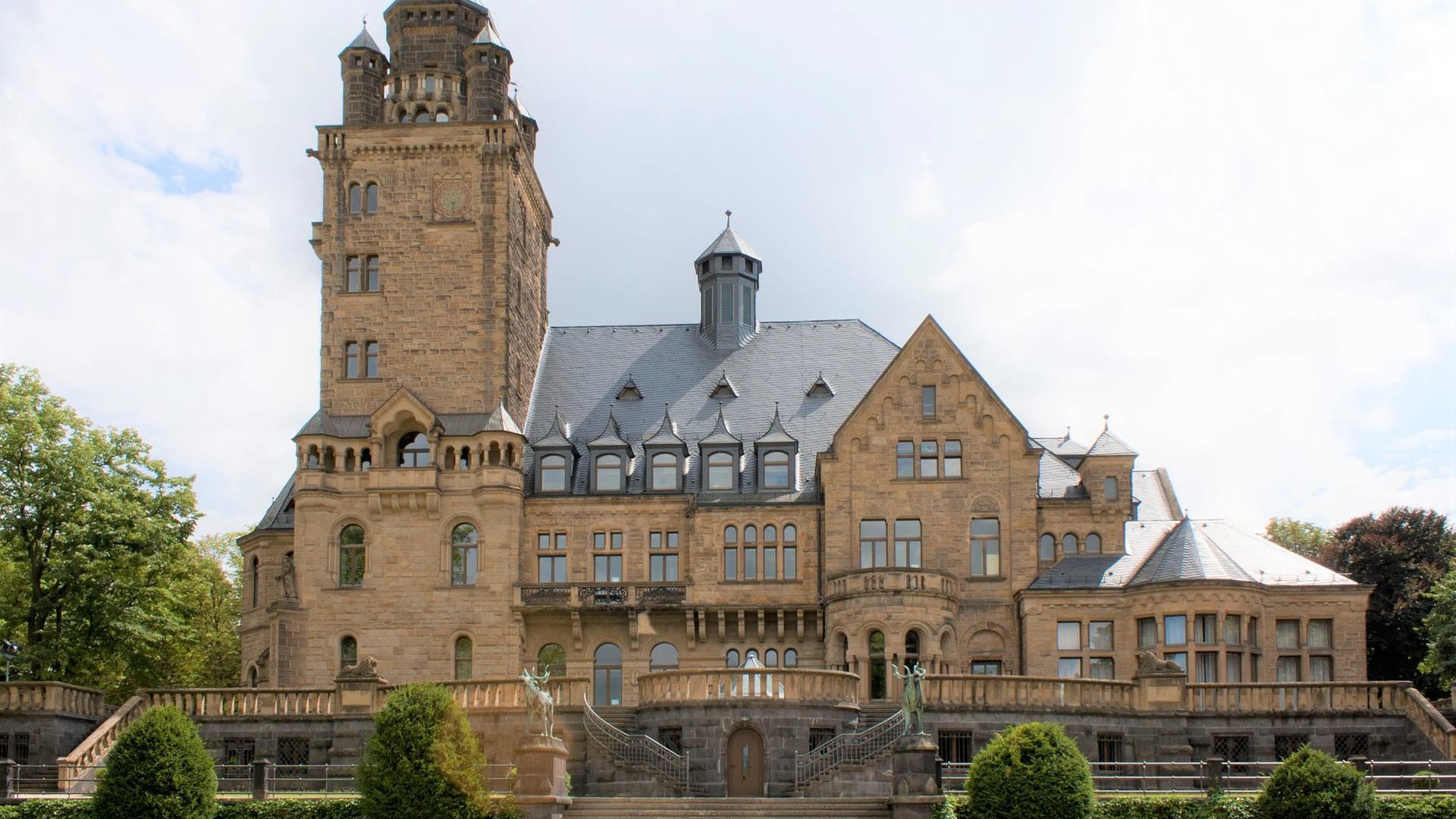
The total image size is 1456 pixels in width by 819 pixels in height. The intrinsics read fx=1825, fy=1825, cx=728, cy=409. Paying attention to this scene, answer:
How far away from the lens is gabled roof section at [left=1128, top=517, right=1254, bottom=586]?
5369 centimetres

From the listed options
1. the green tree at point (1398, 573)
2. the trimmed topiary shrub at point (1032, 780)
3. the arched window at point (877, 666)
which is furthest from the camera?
the green tree at point (1398, 573)

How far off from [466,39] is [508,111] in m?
3.03

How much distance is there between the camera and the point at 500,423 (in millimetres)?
58156

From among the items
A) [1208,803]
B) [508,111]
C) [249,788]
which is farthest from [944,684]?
[508,111]

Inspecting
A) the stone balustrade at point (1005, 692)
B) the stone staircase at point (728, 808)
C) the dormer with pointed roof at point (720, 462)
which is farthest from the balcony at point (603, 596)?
the stone staircase at point (728, 808)

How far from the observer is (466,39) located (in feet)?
A: 205

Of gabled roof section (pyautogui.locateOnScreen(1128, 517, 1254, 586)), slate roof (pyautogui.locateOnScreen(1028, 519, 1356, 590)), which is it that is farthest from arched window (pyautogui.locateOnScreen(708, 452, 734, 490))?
gabled roof section (pyautogui.locateOnScreen(1128, 517, 1254, 586))

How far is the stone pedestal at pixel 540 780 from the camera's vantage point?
4019 centimetres

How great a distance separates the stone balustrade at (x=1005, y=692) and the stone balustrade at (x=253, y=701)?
53.8 ft

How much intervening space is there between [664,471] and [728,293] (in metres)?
8.93

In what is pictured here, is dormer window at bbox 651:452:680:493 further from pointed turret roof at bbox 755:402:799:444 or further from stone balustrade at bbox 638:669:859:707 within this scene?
stone balustrade at bbox 638:669:859:707

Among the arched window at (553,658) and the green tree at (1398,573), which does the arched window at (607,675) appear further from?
the green tree at (1398,573)

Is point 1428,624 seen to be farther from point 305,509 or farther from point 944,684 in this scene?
point 305,509

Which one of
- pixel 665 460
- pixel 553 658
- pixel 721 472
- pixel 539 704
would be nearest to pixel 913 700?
pixel 539 704
